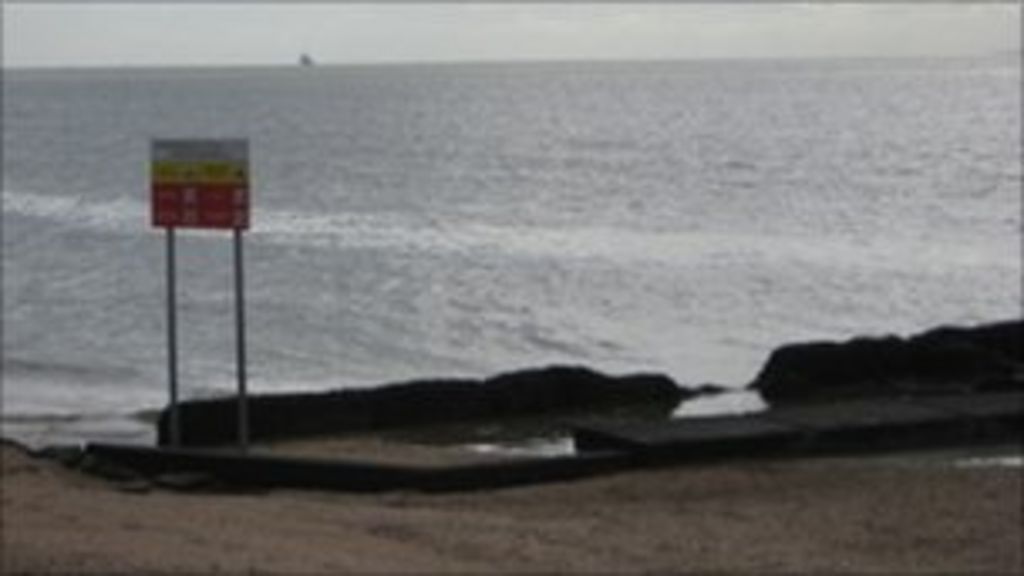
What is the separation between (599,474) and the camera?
17.0 meters

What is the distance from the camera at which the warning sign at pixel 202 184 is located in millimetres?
15508

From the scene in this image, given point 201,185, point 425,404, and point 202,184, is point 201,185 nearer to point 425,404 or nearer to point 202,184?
point 202,184

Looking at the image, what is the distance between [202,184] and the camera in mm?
15609

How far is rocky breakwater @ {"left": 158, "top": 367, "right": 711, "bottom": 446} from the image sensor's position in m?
18.9

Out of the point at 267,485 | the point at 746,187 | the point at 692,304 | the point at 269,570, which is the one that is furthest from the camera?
the point at 746,187

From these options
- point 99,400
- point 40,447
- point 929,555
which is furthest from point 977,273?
point 929,555

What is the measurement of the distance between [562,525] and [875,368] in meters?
11.8

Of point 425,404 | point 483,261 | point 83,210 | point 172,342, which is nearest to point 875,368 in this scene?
point 425,404

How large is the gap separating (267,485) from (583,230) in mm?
43407

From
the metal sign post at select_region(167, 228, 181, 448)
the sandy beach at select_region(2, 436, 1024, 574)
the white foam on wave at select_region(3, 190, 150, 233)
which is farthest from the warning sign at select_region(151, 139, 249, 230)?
the white foam on wave at select_region(3, 190, 150, 233)

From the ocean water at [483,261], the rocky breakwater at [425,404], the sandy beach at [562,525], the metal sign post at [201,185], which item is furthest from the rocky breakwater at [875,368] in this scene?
the metal sign post at [201,185]

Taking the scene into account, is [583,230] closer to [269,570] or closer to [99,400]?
[99,400]

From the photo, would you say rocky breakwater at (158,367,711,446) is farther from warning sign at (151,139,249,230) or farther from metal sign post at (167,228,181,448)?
warning sign at (151,139,249,230)

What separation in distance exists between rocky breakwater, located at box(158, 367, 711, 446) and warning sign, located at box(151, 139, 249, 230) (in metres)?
3.25
